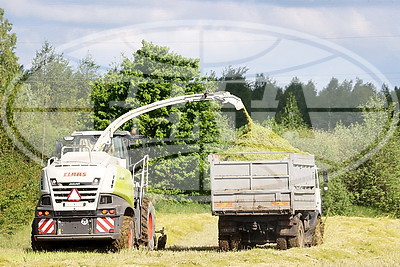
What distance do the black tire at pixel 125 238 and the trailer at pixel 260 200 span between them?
252 cm

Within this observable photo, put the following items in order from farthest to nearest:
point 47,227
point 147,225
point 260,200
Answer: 1. point 147,225
2. point 260,200
3. point 47,227

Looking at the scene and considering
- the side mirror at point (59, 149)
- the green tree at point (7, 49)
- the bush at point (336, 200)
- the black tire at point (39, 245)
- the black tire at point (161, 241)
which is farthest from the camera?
the green tree at point (7, 49)

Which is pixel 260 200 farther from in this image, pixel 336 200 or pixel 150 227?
pixel 336 200

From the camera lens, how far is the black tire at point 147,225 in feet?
62.4

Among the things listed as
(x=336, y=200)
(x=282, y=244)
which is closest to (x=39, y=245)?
A: (x=282, y=244)

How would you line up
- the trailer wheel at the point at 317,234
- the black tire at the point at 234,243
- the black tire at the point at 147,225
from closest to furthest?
the black tire at the point at 147,225 → the black tire at the point at 234,243 → the trailer wheel at the point at 317,234

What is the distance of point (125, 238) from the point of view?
1695 centimetres

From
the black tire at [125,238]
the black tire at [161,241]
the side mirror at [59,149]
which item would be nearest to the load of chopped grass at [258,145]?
the black tire at [161,241]

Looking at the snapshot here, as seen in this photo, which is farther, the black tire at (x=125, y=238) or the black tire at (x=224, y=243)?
the black tire at (x=224, y=243)

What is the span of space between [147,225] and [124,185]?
209 centimetres

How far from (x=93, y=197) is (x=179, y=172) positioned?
35085 millimetres

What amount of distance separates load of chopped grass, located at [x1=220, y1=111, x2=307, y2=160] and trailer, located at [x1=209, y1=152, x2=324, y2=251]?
3.85 feet

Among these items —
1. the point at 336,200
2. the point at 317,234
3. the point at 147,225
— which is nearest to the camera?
the point at 147,225

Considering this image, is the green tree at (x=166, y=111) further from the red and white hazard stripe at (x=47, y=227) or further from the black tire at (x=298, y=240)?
the red and white hazard stripe at (x=47, y=227)
